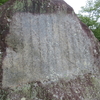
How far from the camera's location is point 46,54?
84.9 inches

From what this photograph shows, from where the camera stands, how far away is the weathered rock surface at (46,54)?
1.99 meters

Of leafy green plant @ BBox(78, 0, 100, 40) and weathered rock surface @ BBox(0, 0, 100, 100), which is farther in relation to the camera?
leafy green plant @ BBox(78, 0, 100, 40)

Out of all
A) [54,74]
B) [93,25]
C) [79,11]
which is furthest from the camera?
[79,11]

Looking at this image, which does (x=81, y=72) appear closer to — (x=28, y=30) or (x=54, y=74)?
(x=54, y=74)

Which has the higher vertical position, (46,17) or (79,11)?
(46,17)

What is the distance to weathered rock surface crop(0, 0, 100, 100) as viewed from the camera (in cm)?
199

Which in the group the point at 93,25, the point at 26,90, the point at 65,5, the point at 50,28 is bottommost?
the point at 93,25

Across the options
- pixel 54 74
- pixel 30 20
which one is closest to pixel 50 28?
pixel 30 20

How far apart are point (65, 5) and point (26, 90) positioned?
141cm

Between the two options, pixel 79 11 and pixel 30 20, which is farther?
pixel 79 11

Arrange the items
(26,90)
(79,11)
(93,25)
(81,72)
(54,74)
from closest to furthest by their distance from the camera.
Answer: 1. (26,90)
2. (54,74)
3. (81,72)
4. (93,25)
5. (79,11)

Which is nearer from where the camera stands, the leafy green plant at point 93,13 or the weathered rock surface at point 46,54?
the weathered rock surface at point 46,54

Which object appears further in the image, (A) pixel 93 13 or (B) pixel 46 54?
(A) pixel 93 13

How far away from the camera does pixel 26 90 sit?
197 centimetres
